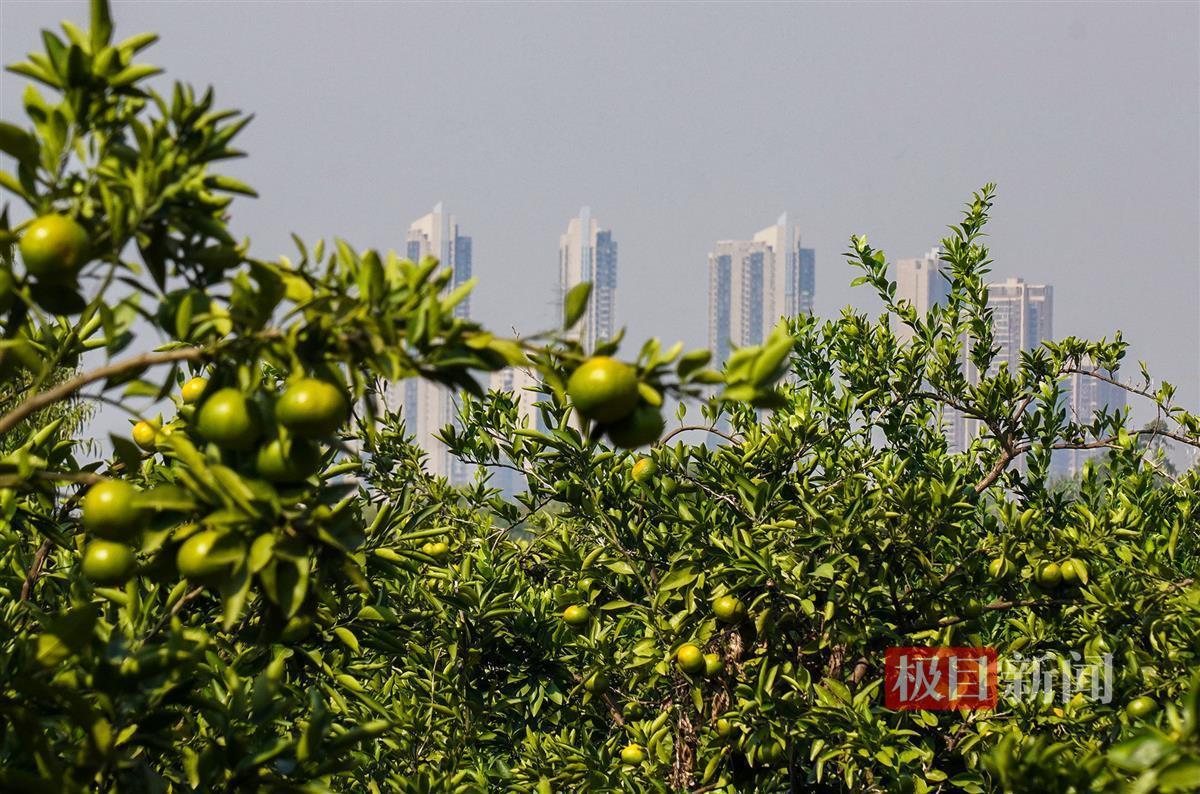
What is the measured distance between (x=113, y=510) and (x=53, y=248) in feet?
1.45

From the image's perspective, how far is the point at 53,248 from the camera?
186 cm

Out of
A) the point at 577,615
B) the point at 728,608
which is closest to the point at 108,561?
the point at 728,608

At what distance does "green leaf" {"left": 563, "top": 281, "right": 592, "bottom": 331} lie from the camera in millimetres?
1985

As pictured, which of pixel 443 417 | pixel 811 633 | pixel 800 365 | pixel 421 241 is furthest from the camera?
pixel 421 241

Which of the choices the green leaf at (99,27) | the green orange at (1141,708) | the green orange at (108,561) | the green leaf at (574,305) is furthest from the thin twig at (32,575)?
the green orange at (1141,708)

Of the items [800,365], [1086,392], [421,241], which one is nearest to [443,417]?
[421,241]

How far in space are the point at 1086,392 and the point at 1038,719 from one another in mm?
195507

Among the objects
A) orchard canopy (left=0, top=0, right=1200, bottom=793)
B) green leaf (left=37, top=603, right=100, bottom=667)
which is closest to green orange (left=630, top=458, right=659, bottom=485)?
orchard canopy (left=0, top=0, right=1200, bottom=793)

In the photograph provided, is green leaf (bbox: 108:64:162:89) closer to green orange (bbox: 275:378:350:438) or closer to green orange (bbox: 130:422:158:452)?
green orange (bbox: 275:378:350:438)

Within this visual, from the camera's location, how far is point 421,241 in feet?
644

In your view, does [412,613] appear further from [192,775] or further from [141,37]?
[141,37]

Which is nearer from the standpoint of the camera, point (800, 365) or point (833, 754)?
point (833, 754)

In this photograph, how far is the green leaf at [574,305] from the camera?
199 cm

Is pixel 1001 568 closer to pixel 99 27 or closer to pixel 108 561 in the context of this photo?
pixel 108 561
